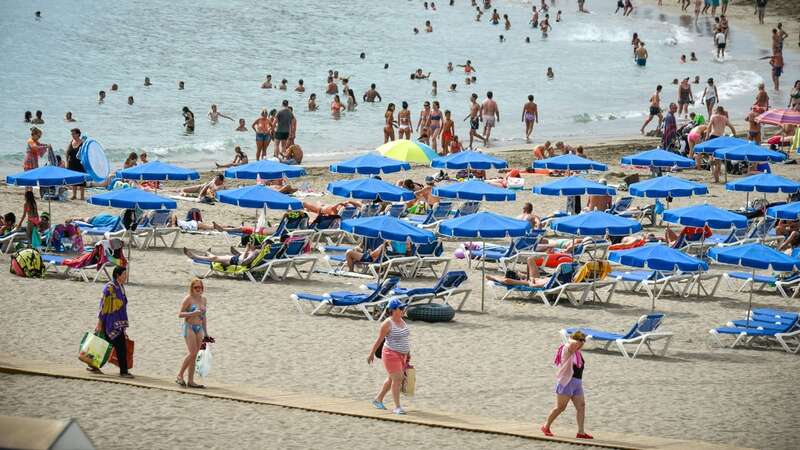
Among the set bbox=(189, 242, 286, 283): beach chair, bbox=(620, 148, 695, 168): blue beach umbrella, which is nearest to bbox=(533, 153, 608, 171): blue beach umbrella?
bbox=(620, 148, 695, 168): blue beach umbrella

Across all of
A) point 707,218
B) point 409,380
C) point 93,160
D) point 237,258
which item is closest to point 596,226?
point 707,218

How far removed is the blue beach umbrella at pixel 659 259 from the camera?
1491cm

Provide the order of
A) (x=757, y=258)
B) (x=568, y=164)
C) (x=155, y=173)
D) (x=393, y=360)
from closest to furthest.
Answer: (x=393, y=360) → (x=757, y=258) → (x=155, y=173) → (x=568, y=164)

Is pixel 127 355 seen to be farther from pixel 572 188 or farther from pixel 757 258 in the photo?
pixel 572 188

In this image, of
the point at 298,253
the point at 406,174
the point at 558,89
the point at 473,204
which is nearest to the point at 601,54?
the point at 558,89

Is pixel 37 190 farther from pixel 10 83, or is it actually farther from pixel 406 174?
pixel 10 83

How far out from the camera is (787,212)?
1816 centimetres

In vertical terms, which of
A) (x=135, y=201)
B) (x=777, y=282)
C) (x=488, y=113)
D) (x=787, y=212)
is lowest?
(x=777, y=282)

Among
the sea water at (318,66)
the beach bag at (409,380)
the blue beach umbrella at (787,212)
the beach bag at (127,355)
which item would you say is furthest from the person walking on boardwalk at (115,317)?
the sea water at (318,66)

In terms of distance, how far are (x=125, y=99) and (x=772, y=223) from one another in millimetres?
27147

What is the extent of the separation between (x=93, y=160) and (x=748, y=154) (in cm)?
1068

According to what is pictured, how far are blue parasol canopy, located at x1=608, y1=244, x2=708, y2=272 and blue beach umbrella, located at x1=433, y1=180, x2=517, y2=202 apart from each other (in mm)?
3191

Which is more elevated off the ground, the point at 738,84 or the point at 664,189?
the point at 664,189

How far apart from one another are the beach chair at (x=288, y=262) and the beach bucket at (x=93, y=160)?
5372mm
